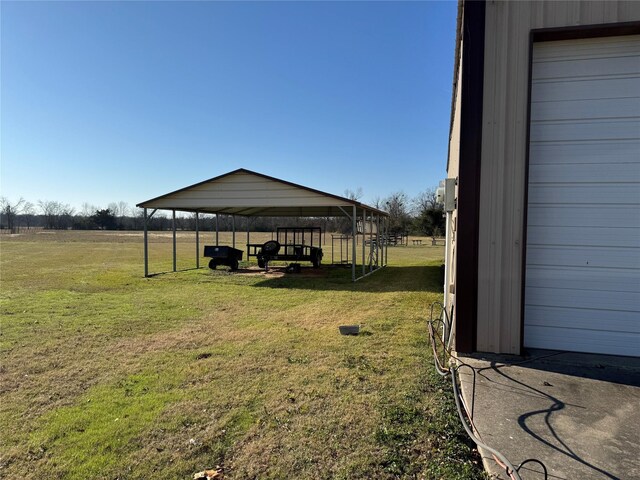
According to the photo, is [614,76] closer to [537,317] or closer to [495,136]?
[495,136]

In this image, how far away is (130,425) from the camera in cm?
301

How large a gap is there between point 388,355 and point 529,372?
1.64 m

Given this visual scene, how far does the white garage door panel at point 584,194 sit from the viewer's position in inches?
149

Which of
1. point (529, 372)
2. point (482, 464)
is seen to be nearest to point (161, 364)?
point (482, 464)

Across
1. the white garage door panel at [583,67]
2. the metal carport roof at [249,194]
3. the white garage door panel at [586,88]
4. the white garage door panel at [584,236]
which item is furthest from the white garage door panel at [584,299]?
the metal carport roof at [249,194]

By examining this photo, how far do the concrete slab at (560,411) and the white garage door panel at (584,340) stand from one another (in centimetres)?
9

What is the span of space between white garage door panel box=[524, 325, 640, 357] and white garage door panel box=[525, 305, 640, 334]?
4 centimetres

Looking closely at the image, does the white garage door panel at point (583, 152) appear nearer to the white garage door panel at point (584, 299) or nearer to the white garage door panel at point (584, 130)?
the white garage door panel at point (584, 130)

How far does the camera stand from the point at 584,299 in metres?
3.88

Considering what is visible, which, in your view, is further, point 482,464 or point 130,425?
point 130,425

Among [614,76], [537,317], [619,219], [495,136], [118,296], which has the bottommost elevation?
[118,296]

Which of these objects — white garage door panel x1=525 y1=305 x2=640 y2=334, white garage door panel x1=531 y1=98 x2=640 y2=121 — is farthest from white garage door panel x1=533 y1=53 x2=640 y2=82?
white garage door panel x1=525 y1=305 x2=640 y2=334

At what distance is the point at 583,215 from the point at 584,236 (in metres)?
0.22

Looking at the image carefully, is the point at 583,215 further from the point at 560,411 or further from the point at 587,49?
the point at 560,411
